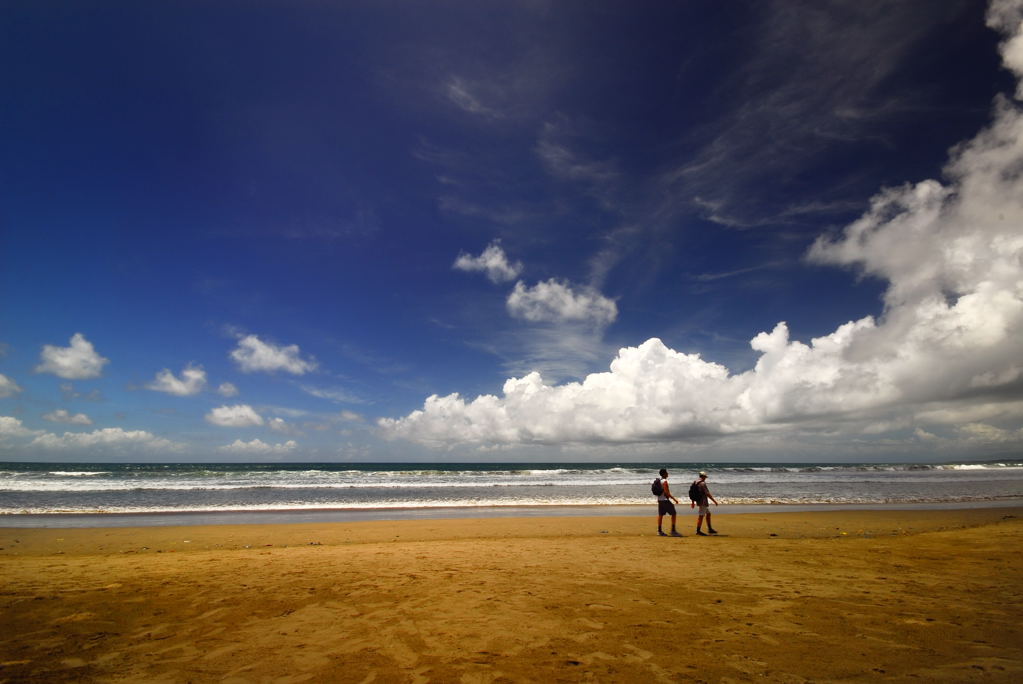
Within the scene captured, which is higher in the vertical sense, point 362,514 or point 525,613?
point 525,613

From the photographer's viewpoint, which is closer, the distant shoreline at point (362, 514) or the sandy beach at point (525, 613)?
the sandy beach at point (525, 613)

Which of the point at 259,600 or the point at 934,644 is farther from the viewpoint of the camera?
the point at 259,600

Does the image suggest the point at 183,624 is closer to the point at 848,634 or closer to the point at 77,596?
the point at 77,596

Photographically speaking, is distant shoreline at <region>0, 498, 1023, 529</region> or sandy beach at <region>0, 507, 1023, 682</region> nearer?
sandy beach at <region>0, 507, 1023, 682</region>

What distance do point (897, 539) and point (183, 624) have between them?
59.7ft

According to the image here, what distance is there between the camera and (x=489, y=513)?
25.7 metres

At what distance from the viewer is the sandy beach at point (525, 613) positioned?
5.55 metres

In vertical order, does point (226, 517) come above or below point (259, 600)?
below

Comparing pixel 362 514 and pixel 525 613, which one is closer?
pixel 525 613

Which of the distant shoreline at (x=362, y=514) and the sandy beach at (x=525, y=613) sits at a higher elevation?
the sandy beach at (x=525, y=613)

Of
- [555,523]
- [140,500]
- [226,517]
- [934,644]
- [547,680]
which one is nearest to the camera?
[547,680]

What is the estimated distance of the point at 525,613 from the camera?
7.35m

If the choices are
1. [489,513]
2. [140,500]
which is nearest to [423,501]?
[489,513]

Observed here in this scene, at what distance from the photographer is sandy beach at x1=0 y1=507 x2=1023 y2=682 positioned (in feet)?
18.2
